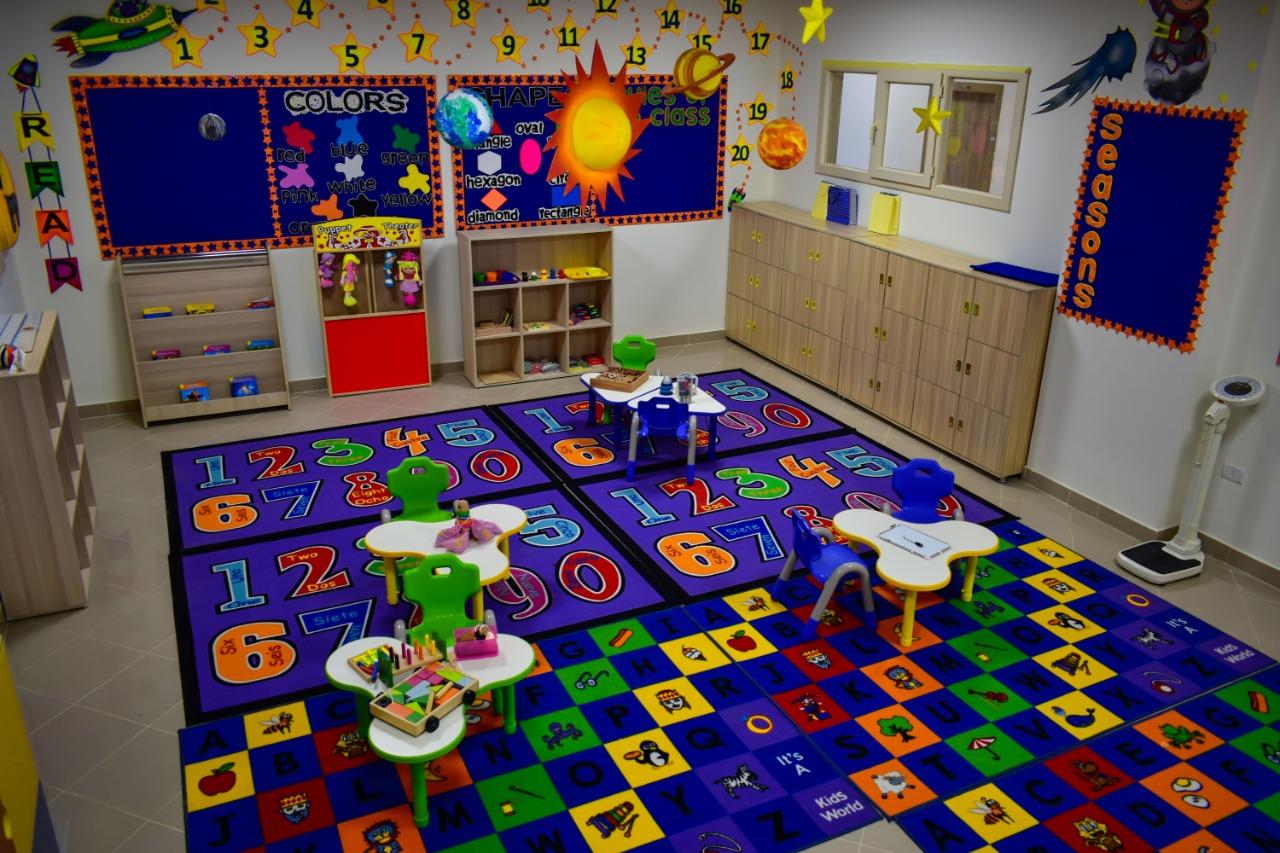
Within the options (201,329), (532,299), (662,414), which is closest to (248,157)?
(201,329)

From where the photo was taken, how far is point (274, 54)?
28.4 feet

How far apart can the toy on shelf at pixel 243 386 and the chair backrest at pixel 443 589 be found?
4.66 m

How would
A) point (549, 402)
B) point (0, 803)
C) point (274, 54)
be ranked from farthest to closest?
point (549, 402)
point (274, 54)
point (0, 803)

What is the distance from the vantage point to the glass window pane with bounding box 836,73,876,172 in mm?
9812

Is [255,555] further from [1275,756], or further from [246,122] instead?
[1275,756]

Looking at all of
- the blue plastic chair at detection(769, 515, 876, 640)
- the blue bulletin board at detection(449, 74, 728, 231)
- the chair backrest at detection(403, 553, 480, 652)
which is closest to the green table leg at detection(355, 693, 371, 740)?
the chair backrest at detection(403, 553, 480, 652)

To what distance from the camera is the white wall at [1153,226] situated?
6285 millimetres

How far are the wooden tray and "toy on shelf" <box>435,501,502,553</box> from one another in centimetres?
267

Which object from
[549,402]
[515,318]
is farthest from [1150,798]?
[515,318]

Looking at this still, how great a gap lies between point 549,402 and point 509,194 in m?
2.19

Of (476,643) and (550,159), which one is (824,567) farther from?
(550,159)

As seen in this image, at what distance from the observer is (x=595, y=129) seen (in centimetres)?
1006

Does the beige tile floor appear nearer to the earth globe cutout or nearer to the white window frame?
the white window frame

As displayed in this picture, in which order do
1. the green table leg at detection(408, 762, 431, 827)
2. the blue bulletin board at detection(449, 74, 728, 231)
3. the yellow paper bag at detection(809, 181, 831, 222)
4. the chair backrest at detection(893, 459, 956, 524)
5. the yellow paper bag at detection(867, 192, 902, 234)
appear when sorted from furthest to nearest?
the yellow paper bag at detection(809, 181, 831, 222)
the blue bulletin board at detection(449, 74, 728, 231)
the yellow paper bag at detection(867, 192, 902, 234)
the chair backrest at detection(893, 459, 956, 524)
the green table leg at detection(408, 762, 431, 827)
